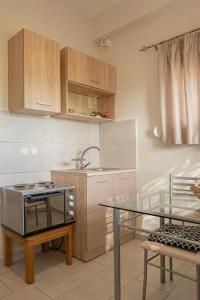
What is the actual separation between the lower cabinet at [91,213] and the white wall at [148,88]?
499 mm

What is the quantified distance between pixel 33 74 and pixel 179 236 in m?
1.82

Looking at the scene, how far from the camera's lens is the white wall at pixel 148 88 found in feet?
7.91

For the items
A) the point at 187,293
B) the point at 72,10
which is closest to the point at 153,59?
the point at 72,10

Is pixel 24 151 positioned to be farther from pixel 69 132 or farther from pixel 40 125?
pixel 69 132

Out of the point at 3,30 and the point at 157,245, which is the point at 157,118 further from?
the point at 3,30

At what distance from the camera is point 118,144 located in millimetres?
2979

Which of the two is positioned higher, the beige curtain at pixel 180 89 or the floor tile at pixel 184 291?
the beige curtain at pixel 180 89

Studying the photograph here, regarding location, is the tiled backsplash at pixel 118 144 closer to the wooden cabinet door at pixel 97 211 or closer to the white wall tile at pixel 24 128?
the wooden cabinet door at pixel 97 211

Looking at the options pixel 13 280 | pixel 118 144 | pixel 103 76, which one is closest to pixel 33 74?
pixel 103 76

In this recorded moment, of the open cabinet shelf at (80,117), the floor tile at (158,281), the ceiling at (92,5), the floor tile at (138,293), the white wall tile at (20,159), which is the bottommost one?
the floor tile at (138,293)

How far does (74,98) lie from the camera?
2906mm

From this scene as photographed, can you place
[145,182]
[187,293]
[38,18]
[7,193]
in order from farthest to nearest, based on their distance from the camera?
[145,182], [38,18], [7,193], [187,293]

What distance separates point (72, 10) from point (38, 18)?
1.88 ft

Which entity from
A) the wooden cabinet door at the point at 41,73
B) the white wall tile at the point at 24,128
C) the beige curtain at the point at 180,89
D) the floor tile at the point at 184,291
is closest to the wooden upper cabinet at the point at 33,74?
the wooden cabinet door at the point at 41,73
